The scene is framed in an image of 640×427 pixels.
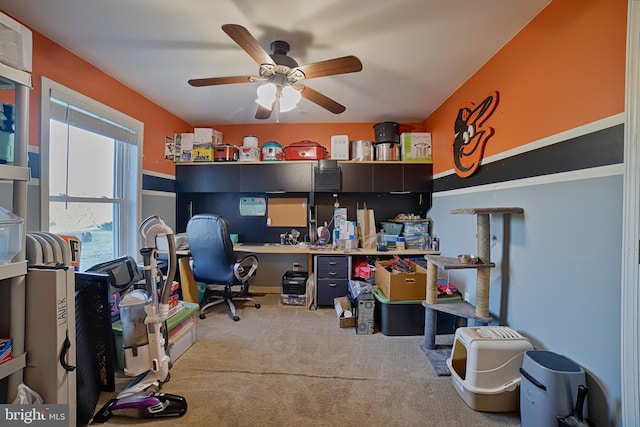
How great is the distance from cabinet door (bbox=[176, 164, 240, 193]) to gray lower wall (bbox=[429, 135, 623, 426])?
2947 millimetres

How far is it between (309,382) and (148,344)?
3.69ft

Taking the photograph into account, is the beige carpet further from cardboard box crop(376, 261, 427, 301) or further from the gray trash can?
cardboard box crop(376, 261, 427, 301)

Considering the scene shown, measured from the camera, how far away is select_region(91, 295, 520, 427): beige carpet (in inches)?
59.9

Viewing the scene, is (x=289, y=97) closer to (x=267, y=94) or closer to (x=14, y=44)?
(x=267, y=94)

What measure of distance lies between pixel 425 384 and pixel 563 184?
5.02ft

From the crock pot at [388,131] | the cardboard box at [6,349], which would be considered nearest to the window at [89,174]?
the cardboard box at [6,349]

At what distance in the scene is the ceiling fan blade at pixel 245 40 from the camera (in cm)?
141

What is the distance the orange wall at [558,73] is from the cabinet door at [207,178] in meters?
2.91

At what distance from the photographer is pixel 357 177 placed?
3.46 m

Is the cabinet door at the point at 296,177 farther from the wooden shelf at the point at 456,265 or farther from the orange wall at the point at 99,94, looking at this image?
the wooden shelf at the point at 456,265

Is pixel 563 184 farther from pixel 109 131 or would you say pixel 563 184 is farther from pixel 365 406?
pixel 109 131

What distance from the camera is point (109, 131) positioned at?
2.46 metres

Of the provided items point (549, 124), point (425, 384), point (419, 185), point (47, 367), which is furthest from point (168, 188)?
point (549, 124)

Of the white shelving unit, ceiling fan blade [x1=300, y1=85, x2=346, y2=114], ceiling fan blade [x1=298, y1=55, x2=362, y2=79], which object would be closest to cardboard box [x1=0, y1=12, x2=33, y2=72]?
the white shelving unit
